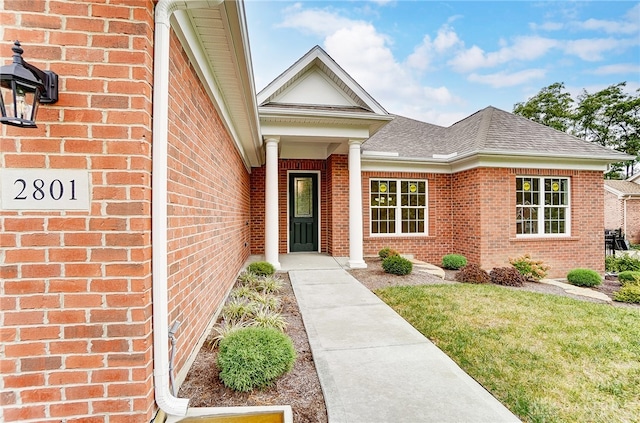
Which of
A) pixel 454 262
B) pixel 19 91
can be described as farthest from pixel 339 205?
pixel 19 91

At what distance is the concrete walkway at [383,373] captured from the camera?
2.15 m

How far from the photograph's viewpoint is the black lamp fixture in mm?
1423

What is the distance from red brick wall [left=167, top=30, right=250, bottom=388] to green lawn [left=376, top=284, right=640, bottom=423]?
9.50 feet

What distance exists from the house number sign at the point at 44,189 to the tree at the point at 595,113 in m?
35.3

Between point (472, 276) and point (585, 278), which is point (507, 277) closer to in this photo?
point (472, 276)

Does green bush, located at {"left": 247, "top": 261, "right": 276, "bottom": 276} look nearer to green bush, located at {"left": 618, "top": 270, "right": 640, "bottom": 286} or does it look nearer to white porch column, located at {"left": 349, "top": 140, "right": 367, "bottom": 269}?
white porch column, located at {"left": 349, "top": 140, "right": 367, "bottom": 269}

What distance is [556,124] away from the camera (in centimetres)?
2770

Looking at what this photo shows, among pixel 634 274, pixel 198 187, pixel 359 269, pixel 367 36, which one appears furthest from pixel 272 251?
pixel 367 36

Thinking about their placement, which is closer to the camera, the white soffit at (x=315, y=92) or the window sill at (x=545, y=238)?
the white soffit at (x=315, y=92)

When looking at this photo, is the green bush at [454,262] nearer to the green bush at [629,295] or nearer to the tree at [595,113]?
the green bush at [629,295]

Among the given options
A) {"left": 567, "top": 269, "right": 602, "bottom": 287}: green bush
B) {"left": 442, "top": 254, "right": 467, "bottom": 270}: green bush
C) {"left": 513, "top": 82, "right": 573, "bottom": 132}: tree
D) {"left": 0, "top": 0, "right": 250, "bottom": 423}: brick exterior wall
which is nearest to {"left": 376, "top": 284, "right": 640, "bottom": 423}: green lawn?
{"left": 442, "top": 254, "right": 467, "bottom": 270}: green bush

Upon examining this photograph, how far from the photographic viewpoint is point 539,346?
3.52m

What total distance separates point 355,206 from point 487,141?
496 cm

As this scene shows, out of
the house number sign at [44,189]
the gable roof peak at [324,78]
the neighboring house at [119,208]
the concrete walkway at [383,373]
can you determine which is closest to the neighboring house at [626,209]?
the gable roof peak at [324,78]
